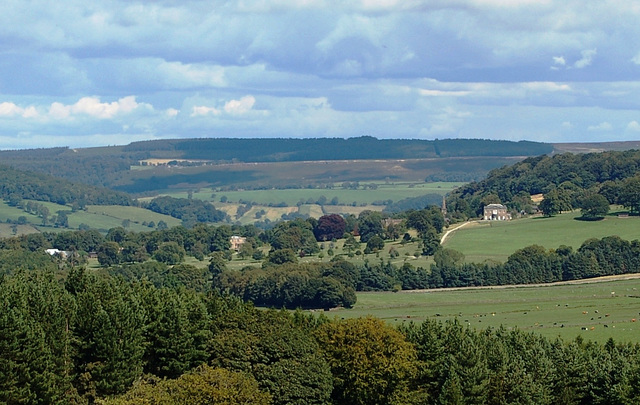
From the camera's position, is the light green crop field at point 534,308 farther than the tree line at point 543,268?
No

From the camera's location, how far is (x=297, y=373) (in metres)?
75.9

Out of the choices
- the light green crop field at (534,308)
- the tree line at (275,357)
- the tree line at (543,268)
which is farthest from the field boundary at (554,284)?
the tree line at (275,357)

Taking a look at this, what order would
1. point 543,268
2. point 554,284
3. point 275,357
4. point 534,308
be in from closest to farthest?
point 275,357, point 534,308, point 554,284, point 543,268

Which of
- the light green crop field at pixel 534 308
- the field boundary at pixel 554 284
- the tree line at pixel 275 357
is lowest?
the field boundary at pixel 554 284

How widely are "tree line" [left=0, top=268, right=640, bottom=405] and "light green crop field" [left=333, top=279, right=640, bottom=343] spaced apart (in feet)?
61.8

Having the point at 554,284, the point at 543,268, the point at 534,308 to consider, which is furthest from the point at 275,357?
the point at 543,268

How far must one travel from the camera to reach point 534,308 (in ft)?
433

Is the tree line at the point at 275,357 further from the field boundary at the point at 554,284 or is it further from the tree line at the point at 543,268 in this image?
the tree line at the point at 543,268

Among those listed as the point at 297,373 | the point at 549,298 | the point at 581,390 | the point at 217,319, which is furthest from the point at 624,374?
the point at 549,298

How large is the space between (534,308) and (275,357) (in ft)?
201

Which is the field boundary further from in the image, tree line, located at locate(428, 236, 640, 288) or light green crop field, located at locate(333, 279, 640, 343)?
tree line, located at locate(428, 236, 640, 288)

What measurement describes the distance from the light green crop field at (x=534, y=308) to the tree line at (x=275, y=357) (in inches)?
741

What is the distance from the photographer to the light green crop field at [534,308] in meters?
110

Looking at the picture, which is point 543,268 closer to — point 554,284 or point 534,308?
point 554,284
